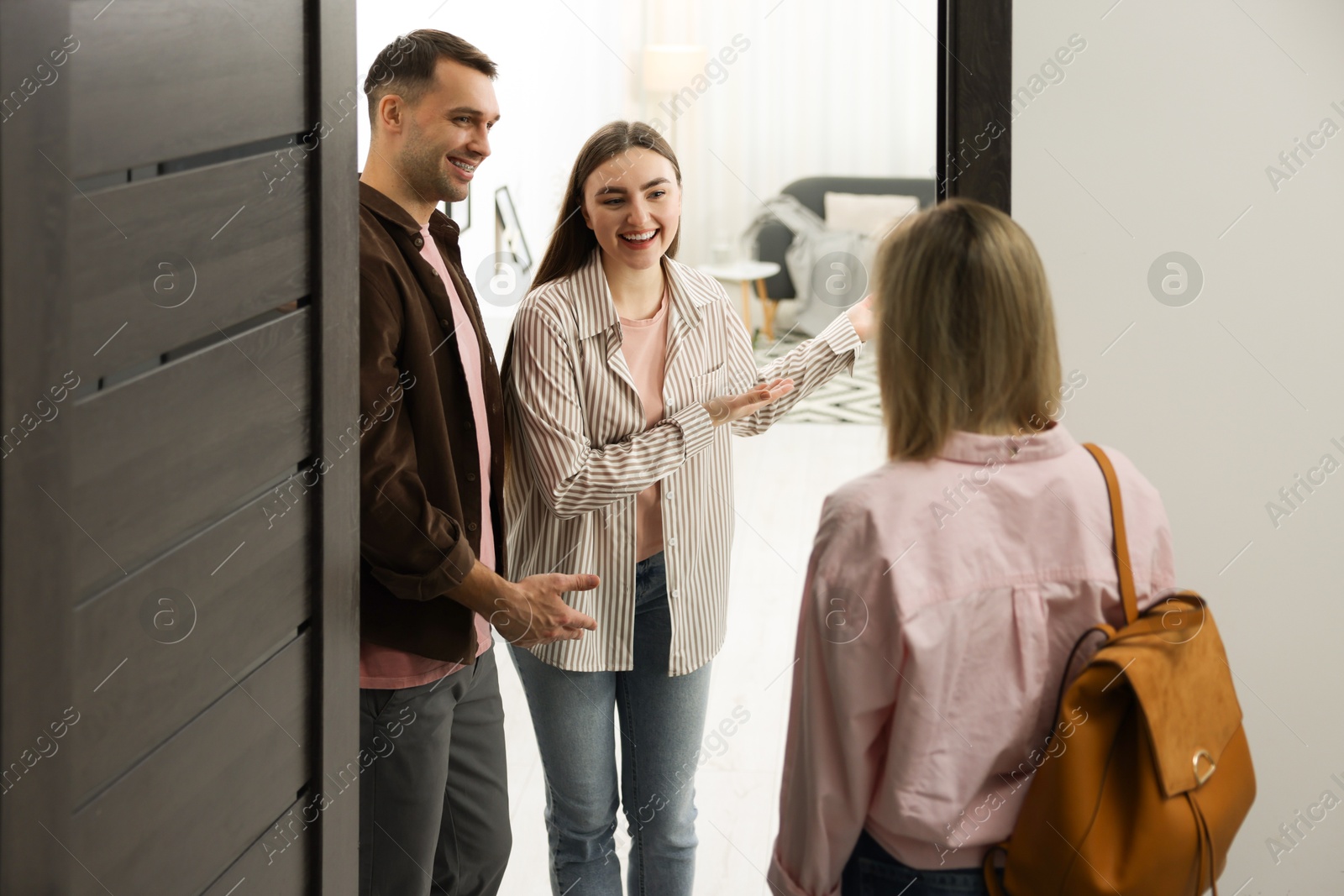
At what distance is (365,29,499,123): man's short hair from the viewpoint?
1.54 meters

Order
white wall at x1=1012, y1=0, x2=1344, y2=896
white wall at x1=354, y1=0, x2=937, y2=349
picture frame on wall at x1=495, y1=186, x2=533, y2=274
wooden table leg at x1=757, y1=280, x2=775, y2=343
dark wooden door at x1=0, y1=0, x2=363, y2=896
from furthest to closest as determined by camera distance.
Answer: white wall at x1=354, y1=0, x2=937, y2=349, wooden table leg at x1=757, y1=280, x2=775, y2=343, picture frame on wall at x1=495, y1=186, x2=533, y2=274, white wall at x1=1012, y1=0, x2=1344, y2=896, dark wooden door at x1=0, y1=0, x2=363, y2=896

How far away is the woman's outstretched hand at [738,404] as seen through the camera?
1.62 meters

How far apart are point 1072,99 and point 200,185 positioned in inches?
43.1

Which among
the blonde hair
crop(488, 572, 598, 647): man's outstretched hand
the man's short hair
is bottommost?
crop(488, 572, 598, 647): man's outstretched hand

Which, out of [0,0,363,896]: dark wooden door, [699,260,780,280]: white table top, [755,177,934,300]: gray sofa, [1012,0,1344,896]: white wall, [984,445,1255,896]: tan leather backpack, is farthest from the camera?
[755,177,934,300]: gray sofa

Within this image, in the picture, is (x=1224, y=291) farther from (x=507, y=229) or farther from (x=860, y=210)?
(x=860, y=210)

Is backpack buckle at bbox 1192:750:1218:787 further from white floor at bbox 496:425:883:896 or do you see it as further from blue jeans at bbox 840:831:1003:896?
white floor at bbox 496:425:883:896

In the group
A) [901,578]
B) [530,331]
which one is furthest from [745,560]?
[901,578]

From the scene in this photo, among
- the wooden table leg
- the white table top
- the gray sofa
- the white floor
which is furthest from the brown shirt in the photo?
the gray sofa

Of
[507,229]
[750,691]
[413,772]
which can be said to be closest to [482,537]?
[413,772]

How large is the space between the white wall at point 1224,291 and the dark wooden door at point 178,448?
3.02ft

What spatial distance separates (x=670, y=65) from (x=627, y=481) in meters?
6.34

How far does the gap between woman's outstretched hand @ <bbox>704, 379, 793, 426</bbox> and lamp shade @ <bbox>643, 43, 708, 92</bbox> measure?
20.1 feet

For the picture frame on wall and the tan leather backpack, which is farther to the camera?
the picture frame on wall
